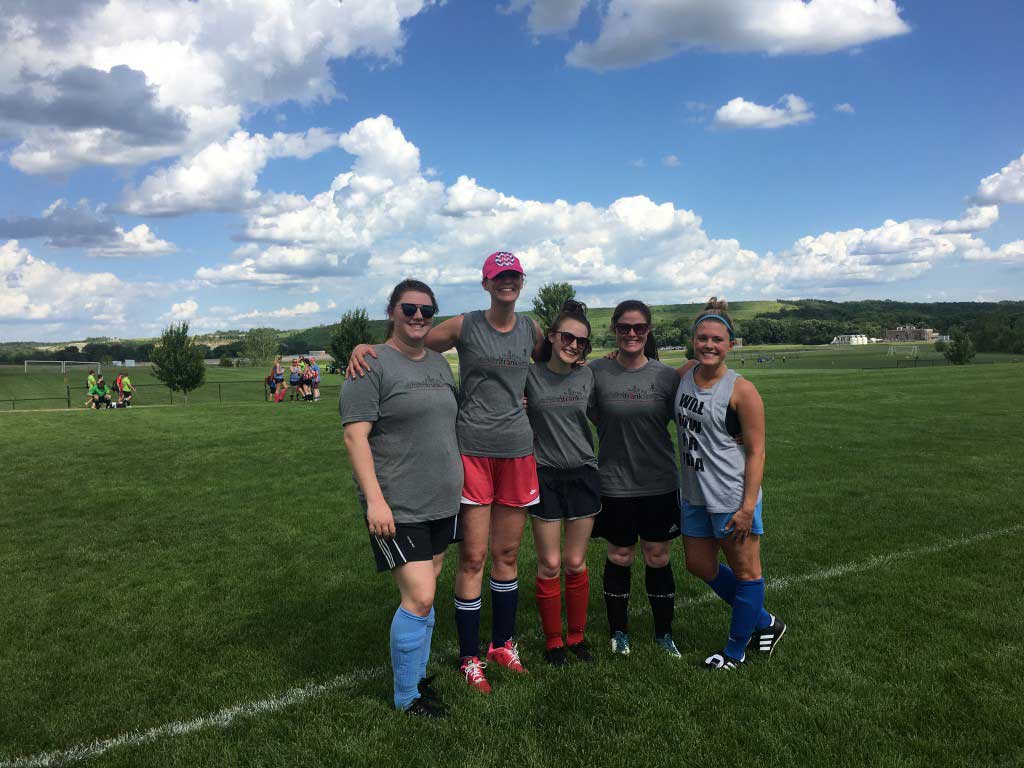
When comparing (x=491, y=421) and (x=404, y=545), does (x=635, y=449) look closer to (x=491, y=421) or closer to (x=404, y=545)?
(x=491, y=421)

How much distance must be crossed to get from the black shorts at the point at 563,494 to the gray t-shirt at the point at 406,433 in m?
0.71

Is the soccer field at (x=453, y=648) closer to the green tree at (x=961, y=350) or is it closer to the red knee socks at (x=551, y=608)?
the red knee socks at (x=551, y=608)

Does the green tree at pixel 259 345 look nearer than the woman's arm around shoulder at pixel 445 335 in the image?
No

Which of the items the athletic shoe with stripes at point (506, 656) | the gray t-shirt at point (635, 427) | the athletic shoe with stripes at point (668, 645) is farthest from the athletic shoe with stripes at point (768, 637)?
the athletic shoe with stripes at point (506, 656)

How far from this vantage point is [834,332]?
474 ft

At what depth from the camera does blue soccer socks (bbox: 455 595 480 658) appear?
4055 mm

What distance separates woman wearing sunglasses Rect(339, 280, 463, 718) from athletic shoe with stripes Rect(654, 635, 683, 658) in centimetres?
164

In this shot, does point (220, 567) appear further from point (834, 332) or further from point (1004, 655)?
point (834, 332)

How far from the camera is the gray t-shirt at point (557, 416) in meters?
4.03

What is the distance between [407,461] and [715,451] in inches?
74.8

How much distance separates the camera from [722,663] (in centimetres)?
415

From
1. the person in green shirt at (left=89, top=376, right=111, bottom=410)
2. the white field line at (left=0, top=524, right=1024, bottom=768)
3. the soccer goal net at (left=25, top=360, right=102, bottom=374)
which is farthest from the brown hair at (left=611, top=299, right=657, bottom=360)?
the soccer goal net at (left=25, top=360, right=102, bottom=374)

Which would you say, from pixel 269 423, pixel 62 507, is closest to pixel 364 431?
pixel 62 507

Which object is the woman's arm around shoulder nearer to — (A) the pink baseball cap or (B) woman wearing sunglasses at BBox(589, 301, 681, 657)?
(A) the pink baseball cap
